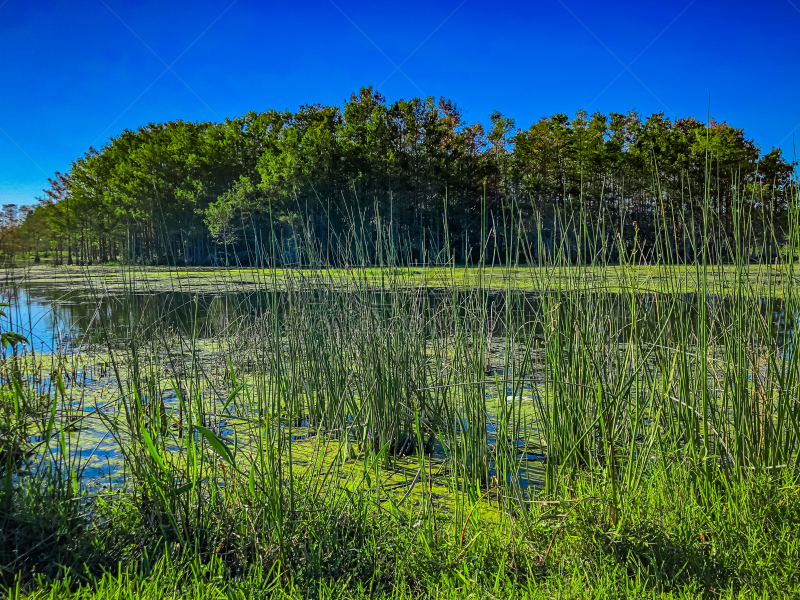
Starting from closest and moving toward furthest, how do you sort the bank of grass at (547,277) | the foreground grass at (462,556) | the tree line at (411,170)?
the foreground grass at (462,556), the bank of grass at (547,277), the tree line at (411,170)

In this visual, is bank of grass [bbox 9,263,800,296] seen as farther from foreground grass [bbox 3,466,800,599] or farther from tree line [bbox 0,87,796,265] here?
tree line [bbox 0,87,796,265]

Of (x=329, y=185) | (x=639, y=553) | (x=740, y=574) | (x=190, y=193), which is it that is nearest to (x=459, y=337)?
(x=639, y=553)

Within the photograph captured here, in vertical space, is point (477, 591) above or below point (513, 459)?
below

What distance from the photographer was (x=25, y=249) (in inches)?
80.0

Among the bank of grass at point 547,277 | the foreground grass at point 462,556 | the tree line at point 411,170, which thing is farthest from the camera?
the tree line at point 411,170

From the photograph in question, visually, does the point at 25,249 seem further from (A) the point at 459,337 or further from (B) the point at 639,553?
(B) the point at 639,553

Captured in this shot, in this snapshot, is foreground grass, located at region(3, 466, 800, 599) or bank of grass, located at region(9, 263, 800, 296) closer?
foreground grass, located at region(3, 466, 800, 599)

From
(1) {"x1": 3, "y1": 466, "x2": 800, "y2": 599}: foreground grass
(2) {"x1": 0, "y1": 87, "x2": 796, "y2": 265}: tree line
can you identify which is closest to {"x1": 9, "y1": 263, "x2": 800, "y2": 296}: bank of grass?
(1) {"x1": 3, "y1": 466, "x2": 800, "y2": 599}: foreground grass

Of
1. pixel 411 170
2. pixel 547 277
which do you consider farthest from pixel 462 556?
pixel 411 170

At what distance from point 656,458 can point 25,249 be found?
2349mm

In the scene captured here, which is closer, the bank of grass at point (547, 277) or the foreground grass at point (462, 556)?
the foreground grass at point (462, 556)

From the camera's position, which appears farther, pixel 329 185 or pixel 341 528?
pixel 329 185

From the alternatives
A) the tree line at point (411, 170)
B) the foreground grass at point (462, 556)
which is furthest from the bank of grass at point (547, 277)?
the tree line at point (411, 170)

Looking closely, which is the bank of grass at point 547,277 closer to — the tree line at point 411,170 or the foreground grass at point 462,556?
the foreground grass at point 462,556
